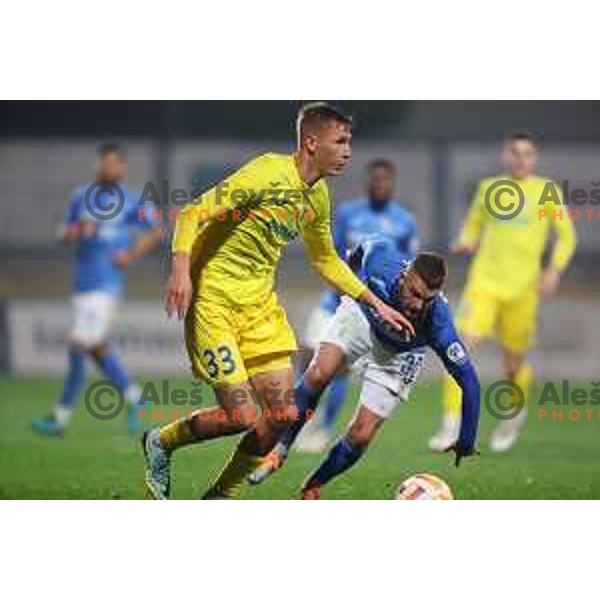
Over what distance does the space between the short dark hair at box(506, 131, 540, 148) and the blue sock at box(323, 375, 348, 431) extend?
4.63 ft

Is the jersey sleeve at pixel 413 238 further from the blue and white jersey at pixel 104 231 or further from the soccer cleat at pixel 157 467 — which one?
the soccer cleat at pixel 157 467

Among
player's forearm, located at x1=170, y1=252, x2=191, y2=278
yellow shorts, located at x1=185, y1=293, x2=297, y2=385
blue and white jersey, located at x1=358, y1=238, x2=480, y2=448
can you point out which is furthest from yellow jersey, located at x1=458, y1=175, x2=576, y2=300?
player's forearm, located at x1=170, y1=252, x2=191, y2=278

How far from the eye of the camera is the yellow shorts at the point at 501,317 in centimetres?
939

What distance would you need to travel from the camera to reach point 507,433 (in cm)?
913

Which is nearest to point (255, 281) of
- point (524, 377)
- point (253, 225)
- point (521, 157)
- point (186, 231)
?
point (253, 225)

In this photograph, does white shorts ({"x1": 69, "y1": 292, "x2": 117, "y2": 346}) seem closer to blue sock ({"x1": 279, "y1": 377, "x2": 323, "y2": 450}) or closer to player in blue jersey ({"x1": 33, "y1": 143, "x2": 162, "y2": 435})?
player in blue jersey ({"x1": 33, "y1": 143, "x2": 162, "y2": 435})

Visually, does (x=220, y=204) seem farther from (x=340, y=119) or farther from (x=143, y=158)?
(x=143, y=158)

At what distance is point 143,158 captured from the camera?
9.19 metres

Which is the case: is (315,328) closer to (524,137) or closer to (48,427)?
(524,137)

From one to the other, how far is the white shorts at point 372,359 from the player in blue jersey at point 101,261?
49.8 inches

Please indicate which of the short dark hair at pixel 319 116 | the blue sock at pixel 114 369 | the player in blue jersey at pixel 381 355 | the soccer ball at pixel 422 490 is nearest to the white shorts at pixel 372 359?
the player in blue jersey at pixel 381 355

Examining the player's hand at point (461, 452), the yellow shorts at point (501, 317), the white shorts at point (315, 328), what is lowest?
the player's hand at point (461, 452)

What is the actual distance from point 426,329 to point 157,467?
4.52 feet
